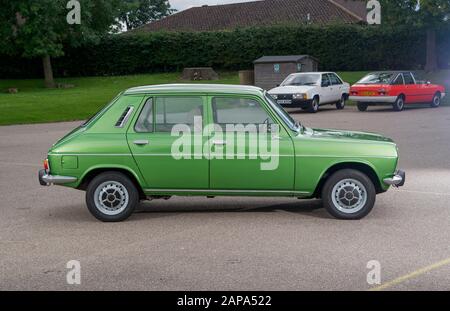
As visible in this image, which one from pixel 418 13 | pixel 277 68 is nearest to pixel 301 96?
pixel 277 68

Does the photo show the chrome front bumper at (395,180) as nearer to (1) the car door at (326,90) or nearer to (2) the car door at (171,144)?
(2) the car door at (171,144)

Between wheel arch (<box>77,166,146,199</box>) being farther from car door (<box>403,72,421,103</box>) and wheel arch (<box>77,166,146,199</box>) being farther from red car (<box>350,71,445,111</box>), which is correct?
car door (<box>403,72,421,103</box>)

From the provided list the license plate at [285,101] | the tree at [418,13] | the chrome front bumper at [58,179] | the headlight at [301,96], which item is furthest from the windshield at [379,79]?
the chrome front bumper at [58,179]

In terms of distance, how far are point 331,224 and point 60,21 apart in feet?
130

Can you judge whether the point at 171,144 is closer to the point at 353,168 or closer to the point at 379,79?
the point at 353,168

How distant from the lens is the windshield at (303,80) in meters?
26.6

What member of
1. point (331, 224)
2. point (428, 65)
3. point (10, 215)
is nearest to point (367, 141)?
point (331, 224)

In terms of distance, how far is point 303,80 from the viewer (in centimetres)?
2686

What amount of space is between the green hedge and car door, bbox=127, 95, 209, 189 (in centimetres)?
3691

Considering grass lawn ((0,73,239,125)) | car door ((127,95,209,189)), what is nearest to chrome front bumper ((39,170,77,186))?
car door ((127,95,209,189))

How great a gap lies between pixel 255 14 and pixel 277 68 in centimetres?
3103

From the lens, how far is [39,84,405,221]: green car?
7.80 metres

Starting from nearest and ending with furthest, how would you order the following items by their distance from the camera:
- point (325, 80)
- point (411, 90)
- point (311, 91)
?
point (311, 91)
point (411, 90)
point (325, 80)

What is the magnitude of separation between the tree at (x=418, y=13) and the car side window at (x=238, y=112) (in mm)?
30642
